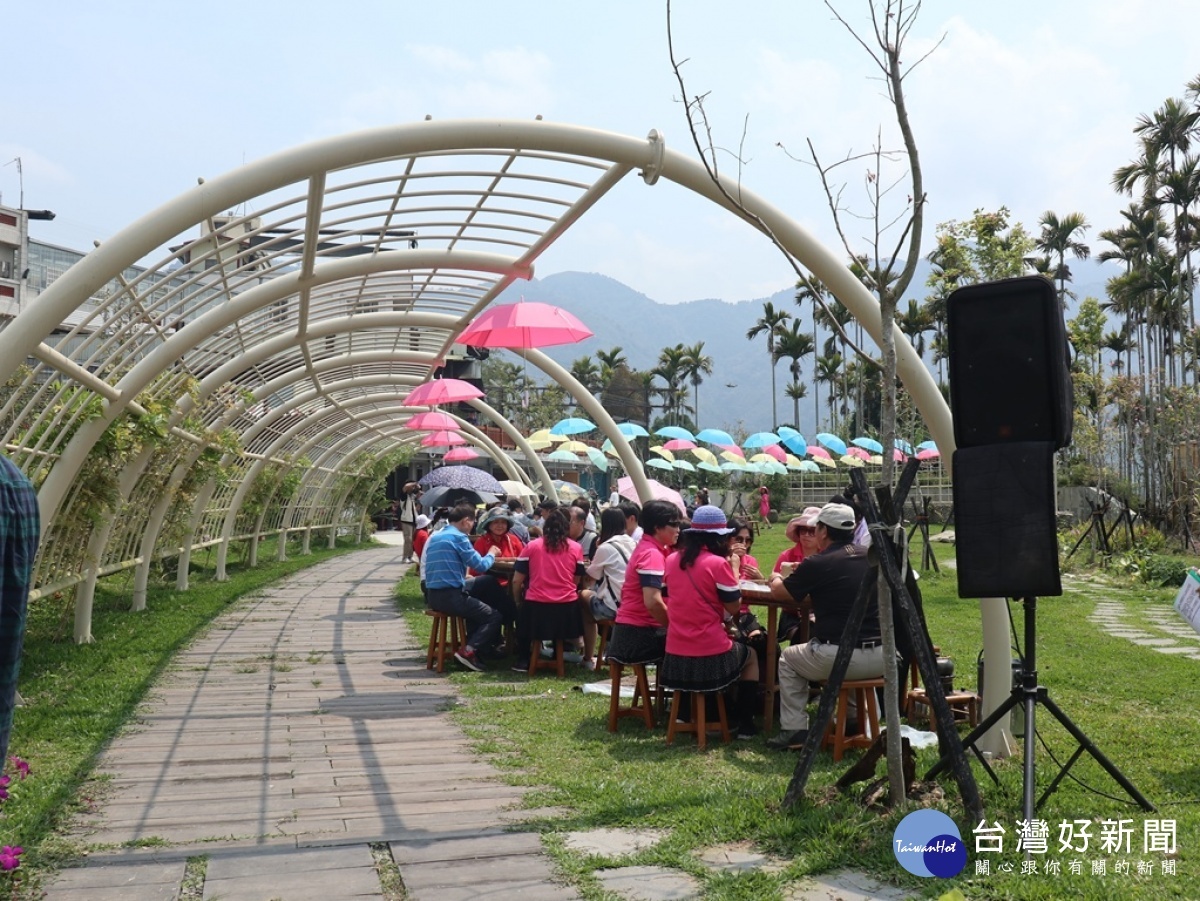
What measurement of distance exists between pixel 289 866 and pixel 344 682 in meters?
4.78

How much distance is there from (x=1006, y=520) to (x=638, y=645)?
122 inches

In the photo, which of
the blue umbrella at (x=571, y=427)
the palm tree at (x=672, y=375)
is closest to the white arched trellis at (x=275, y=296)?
the blue umbrella at (x=571, y=427)

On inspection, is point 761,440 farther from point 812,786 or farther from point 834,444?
point 812,786

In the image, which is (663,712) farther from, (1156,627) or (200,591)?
(200,591)

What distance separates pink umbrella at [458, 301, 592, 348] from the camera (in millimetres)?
10180

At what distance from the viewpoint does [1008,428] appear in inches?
197

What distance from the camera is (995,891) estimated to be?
13.0 feet

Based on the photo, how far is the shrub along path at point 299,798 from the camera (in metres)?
4.27

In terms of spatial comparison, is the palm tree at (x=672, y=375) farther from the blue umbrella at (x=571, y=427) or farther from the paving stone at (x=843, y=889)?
the paving stone at (x=843, y=889)

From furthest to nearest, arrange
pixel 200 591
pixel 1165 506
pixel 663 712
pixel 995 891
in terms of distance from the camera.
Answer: pixel 1165 506 → pixel 200 591 → pixel 663 712 → pixel 995 891

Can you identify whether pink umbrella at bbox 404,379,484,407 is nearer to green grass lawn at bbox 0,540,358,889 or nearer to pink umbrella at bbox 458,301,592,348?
pink umbrella at bbox 458,301,592,348

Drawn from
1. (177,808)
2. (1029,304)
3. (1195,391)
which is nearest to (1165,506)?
(1195,391)

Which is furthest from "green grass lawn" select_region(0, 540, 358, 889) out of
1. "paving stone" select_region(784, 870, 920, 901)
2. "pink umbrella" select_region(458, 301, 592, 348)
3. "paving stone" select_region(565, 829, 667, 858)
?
"pink umbrella" select_region(458, 301, 592, 348)

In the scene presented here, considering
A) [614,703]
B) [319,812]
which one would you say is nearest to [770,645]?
[614,703]
